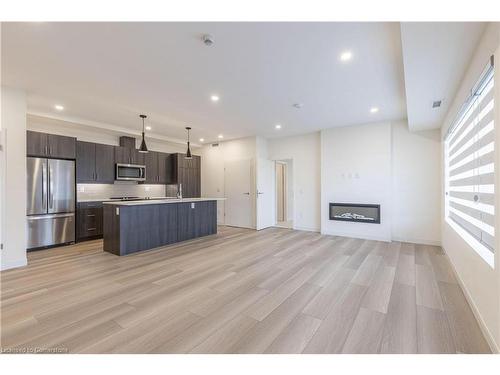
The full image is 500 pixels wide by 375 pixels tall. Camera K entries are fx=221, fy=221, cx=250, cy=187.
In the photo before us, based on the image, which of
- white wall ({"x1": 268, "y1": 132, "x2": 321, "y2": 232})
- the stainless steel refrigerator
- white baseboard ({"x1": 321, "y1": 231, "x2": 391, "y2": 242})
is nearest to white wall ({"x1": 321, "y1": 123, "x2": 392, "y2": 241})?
white baseboard ({"x1": 321, "y1": 231, "x2": 391, "y2": 242})

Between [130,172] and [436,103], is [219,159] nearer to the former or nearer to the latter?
[130,172]

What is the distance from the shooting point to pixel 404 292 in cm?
245

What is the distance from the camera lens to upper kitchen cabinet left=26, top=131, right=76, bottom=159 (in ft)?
13.5

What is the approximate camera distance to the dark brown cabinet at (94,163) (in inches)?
193

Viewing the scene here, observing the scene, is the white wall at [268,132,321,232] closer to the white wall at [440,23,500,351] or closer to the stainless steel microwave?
the white wall at [440,23,500,351]

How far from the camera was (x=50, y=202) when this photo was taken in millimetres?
4297

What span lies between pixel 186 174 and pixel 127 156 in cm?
177

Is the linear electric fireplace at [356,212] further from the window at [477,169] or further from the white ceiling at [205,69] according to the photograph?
the white ceiling at [205,69]

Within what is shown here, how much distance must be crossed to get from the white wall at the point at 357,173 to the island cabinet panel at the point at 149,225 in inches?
126

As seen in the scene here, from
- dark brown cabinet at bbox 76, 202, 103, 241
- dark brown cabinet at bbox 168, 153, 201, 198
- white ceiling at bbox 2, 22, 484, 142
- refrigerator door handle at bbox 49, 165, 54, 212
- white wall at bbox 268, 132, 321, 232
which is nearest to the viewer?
white ceiling at bbox 2, 22, 484, 142

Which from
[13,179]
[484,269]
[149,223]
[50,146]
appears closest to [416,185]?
[484,269]

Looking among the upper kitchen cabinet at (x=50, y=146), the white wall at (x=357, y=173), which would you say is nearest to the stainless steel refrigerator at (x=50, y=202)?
the upper kitchen cabinet at (x=50, y=146)

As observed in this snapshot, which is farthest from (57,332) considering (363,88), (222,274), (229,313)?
(363,88)

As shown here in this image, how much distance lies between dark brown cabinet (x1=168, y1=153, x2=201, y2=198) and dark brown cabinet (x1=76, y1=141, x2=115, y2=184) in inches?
68.2
